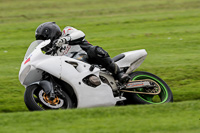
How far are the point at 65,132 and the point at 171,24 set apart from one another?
570 inches

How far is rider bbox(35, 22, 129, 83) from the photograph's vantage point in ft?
23.3

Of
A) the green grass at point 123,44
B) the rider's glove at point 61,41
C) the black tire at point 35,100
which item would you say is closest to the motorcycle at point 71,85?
the black tire at point 35,100

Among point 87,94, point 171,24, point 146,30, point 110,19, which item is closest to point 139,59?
point 87,94

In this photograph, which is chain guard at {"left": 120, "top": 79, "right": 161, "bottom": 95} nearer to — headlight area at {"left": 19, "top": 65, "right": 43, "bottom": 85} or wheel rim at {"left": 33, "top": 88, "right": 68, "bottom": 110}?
wheel rim at {"left": 33, "top": 88, "right": 68, "bottom": 110}

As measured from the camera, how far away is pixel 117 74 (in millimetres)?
7320

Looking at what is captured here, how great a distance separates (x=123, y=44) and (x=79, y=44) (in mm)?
7739

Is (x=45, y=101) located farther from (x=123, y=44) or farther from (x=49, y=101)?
(x=123, y=44)

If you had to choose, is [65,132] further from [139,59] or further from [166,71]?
[166,71]

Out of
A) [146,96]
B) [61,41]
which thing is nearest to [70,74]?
[61,41]

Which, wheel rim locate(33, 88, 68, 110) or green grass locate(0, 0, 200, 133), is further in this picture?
wheel rim locate(33, 88, 68, 110)

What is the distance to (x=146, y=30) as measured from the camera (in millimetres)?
17703

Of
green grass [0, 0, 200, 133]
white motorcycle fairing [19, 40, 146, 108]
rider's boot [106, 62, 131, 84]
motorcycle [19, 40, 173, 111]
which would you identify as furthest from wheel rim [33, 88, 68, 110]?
rider's boot [106, 62, 131, 84]

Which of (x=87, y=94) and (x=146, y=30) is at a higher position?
(x=87, y=94)

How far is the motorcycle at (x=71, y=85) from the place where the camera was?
21.7ft
